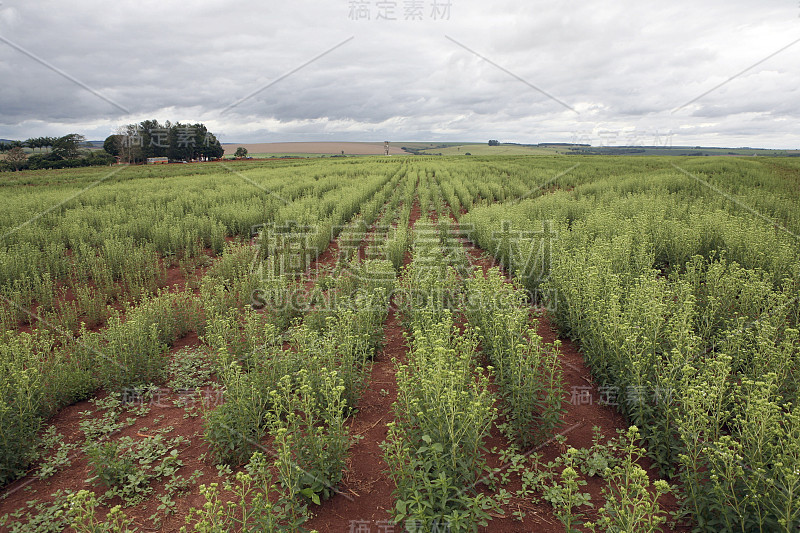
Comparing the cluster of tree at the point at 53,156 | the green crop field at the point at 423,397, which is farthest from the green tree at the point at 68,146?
the green crop field at the point at 423,397

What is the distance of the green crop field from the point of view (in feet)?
9.14

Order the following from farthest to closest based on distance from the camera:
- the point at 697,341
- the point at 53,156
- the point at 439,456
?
the point at 53,156
the point at 697,341
the point at 439,456

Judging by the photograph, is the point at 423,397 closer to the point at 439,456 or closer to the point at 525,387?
the point at 439,456

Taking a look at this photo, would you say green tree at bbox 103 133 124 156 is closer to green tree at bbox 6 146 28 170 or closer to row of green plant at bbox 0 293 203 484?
green tree at bbox 6 146 28 170

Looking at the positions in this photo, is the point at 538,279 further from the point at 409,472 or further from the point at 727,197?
the point at 727,197

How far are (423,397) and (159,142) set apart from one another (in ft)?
206

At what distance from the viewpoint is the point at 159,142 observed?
53.8m

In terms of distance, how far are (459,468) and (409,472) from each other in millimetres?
373

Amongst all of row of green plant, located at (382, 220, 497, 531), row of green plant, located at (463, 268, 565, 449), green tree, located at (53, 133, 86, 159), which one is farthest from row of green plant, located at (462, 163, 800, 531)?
green tree, located at (53, 133, 86, 159)

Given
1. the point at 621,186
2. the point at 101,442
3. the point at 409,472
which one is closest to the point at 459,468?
the point at 409,472

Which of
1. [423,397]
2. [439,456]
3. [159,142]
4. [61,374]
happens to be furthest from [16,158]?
[439,456]

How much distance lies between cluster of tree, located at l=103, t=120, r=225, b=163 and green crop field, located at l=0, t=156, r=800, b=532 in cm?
5294

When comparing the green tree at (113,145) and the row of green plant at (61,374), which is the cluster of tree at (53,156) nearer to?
the green tree at (113,145)

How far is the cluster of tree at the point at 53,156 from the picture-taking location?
4531cm
